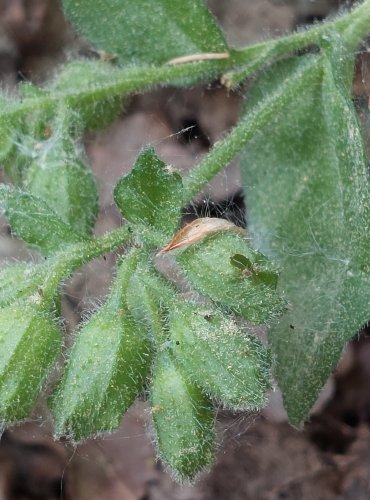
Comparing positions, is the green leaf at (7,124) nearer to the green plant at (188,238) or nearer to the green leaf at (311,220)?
the green plant at (188,238)

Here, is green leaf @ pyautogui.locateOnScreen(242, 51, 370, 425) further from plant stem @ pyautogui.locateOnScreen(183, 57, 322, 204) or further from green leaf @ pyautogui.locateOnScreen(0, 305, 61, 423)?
green leaf @ pyautogui.locateOnScreen(0, 305, 61, 423)

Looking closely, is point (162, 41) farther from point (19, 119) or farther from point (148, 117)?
point (148, 117)

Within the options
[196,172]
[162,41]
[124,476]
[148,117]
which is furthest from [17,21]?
[124,476]

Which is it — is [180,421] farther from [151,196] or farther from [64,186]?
[64,186]

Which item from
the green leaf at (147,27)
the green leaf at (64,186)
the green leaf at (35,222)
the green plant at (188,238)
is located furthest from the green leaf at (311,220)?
the green leaf at (35,222)

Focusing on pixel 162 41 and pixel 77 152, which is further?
pixel 162 41

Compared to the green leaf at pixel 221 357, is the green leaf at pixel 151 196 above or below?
above
